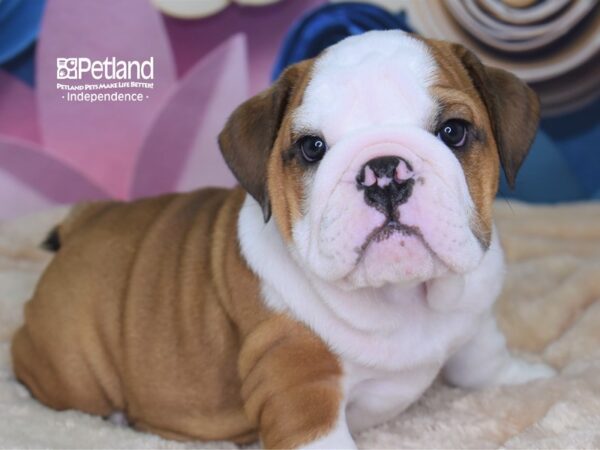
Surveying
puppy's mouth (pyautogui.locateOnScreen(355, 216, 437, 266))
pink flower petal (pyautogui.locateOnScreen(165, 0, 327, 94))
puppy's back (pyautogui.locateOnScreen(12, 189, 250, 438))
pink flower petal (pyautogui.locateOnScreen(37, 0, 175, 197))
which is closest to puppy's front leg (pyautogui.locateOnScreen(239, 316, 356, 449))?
puppy's back (pyautogui.locateOnScreen(12, 189, 250, 438))

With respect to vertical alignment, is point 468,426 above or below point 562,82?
below

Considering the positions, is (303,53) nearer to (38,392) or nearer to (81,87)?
(81,87)

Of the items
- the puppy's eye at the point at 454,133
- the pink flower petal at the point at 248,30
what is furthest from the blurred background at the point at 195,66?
the puppy's eye at the point at 454,133

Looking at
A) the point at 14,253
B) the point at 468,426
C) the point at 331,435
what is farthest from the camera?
the point at 14,253

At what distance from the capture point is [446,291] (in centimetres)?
232

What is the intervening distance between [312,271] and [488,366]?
0.89m

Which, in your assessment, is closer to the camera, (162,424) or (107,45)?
(162,424)

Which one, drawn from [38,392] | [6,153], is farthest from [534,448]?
[6,153]

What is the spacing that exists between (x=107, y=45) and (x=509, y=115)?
2040mm

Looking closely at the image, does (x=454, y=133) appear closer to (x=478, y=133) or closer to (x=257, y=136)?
(x=478, y=133)

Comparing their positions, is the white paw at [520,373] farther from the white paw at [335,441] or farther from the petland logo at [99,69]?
the petland logo at [99,69]

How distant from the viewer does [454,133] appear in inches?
85.6

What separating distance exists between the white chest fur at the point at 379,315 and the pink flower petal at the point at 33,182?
194 centimetres

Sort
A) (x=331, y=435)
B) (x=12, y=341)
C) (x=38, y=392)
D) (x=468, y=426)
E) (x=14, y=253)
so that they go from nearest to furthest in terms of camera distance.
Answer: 1. (x=331, y=435)
2. (x=468, y=426)
3. (x=38, y=392)
4. (x=12, y=341)
5. (x=14, y=253)
